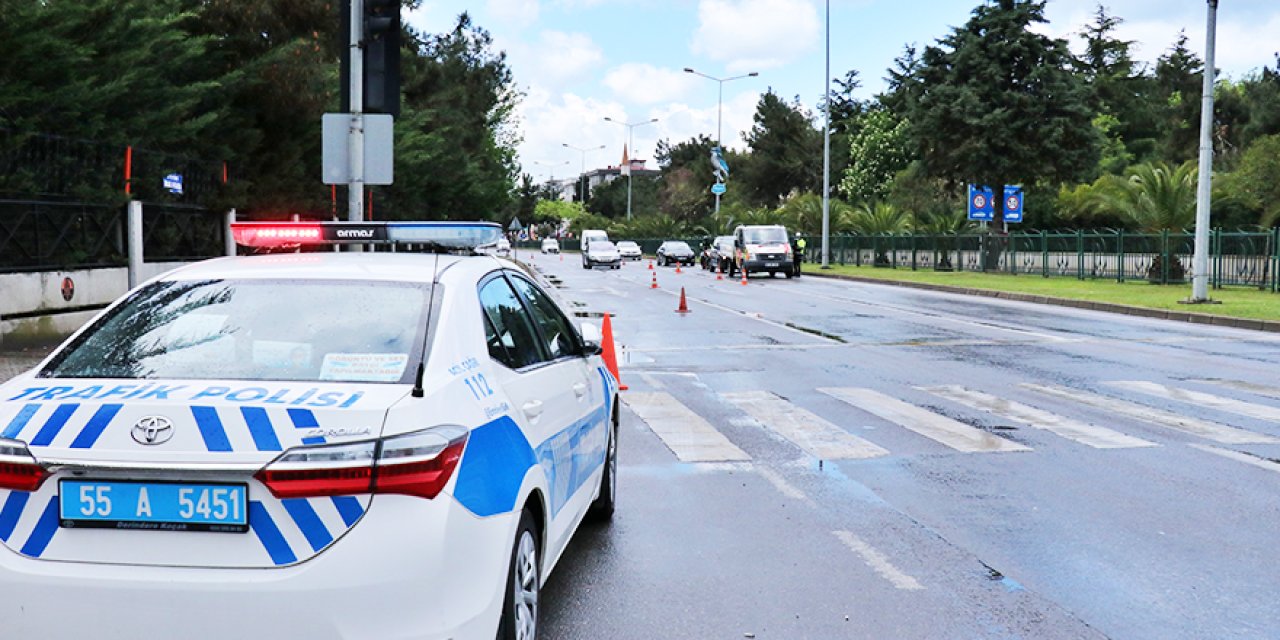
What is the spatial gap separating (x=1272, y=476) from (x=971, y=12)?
43.6m

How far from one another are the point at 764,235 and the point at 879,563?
38792 millimetres

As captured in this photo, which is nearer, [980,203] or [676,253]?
[980,203]

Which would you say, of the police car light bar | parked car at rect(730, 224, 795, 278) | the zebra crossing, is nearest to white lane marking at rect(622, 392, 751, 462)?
the zebra crossing

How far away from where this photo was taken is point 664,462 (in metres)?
8.15

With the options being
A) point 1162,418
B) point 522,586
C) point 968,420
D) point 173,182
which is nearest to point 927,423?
point 968,420

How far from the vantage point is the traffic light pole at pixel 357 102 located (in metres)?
12.1

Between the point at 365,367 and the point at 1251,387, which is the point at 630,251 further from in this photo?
the point at 365,367

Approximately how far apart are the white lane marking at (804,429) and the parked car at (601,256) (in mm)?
43690

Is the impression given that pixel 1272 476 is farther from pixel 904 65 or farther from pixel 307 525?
pixel 904 65

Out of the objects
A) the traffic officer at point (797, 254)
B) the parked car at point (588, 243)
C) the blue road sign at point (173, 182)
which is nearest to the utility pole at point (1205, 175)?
the blue road sign at point (173, 182)

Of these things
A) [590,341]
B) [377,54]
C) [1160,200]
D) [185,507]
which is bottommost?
[185,507]

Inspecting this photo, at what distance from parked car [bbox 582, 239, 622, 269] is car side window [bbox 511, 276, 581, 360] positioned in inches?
1943

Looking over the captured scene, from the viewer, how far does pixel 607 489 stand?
636cm

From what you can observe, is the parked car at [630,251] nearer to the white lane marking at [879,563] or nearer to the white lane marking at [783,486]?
the white lane marking at [783,486]
